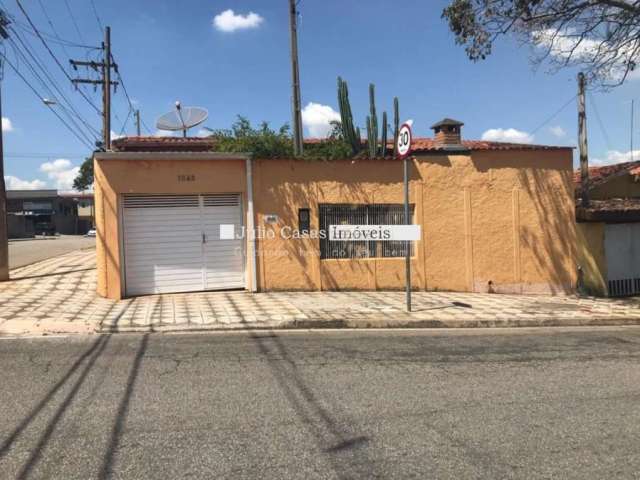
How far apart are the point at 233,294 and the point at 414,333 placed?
14.4 feet

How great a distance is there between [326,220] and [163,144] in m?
6.87

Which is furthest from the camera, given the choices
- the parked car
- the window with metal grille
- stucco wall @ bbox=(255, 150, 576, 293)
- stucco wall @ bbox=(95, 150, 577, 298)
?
the parked car

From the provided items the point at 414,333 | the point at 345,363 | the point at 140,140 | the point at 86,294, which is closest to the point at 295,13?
the point at 140,140

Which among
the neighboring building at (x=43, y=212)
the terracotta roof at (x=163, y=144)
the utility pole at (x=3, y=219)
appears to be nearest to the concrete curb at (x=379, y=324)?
the utility pole at (x=3, y=219)

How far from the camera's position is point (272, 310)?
366 inches

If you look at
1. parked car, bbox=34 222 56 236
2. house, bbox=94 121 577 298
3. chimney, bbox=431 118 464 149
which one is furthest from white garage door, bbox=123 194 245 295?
parked car, bbox=34 222 56 236

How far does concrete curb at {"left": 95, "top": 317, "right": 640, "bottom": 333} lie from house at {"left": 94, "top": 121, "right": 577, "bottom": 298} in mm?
2880

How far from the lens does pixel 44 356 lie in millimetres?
6242

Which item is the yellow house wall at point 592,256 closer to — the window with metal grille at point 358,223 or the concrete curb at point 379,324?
the concrete curb at point 379,324

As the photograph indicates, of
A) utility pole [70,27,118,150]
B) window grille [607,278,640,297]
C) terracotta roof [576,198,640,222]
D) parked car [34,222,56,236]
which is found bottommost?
window grille [607,278,640,297]

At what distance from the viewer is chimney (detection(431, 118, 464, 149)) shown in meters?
14.7

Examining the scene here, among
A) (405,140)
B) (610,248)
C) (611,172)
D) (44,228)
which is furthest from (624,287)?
(44,228)

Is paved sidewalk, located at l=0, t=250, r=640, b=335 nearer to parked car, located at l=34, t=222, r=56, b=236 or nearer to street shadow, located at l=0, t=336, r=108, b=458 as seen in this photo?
street shadow, located at l=0, t=336, r=108, b=458

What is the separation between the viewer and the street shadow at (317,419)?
362 cm
